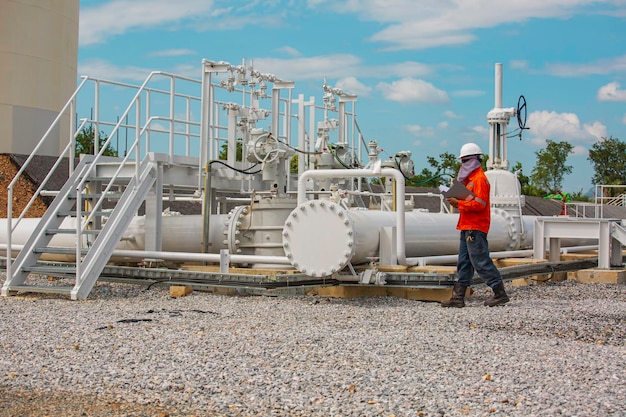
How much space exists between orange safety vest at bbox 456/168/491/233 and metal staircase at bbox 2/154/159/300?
416 cm

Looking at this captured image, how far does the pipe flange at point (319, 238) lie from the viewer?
866 cm

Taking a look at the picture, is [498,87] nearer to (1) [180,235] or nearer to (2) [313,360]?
(1) [180,235]

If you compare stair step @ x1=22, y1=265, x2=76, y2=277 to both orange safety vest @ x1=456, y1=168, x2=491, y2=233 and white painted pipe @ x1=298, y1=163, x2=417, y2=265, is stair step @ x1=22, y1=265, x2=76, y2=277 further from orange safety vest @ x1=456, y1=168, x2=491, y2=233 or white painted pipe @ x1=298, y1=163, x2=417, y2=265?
orange safety vest @ x1=456, y1=168, x2=491, y2=233

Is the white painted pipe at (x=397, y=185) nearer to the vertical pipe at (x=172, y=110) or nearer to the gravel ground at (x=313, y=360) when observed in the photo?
the gravel ground at (x=313, y=360)

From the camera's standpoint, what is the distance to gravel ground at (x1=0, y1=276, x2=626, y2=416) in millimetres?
4473

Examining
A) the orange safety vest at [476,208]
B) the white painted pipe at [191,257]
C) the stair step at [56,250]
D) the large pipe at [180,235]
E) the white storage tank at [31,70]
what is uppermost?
the white storage tank at [31,70]

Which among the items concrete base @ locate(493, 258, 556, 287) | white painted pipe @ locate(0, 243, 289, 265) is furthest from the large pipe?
concrete base @ locate(493, 258, 556, 287)

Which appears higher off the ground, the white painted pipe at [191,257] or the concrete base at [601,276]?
the white painted pipe at [191,257]

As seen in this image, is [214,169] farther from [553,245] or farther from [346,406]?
[346,406]

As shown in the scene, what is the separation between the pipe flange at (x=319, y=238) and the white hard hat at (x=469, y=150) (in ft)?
4.72

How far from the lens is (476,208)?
8.32 m

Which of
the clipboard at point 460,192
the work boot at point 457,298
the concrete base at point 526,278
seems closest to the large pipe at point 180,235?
the work boot at point 457,298

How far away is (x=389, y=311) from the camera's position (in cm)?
805

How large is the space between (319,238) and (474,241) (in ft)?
5.51
